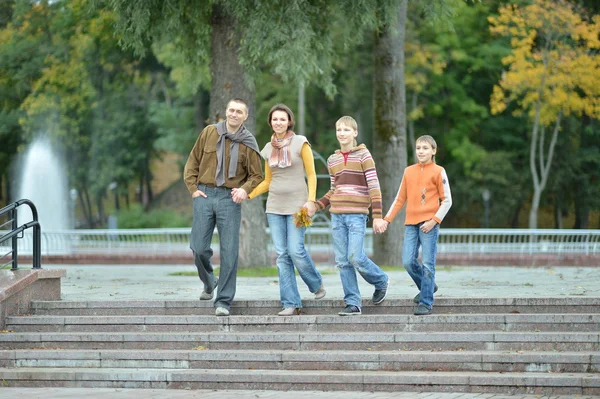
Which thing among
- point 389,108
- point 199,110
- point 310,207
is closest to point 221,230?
point 310,207

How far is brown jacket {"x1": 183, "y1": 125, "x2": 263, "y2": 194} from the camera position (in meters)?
10.0

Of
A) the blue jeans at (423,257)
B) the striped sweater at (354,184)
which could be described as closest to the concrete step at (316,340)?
the blue jeans at (423,257)

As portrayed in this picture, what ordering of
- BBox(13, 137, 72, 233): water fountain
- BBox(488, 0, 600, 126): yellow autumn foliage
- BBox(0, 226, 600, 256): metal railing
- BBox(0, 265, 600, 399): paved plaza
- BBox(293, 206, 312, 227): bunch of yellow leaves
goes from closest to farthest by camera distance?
BBox(0, 265, 600, 399): paved plaza < BBox(293, 206, 312, 227): bunch of yellow leaves < BBox(0, 226, 600, 256): metal railing < BBox(488, 0, 600, 126): yellow autumn foliage < BBox(13, 137, 72, 233): water fountain

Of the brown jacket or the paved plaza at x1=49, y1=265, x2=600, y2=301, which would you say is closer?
the brown jacket

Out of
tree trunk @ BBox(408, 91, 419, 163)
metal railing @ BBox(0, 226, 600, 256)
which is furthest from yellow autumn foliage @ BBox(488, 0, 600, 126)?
metal railing @ BBox(0, 226, 600, 256)

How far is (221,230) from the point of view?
1012 centimetres

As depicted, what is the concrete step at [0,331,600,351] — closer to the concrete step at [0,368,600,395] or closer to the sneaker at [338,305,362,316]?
the sneaker at [338,305,362,316]

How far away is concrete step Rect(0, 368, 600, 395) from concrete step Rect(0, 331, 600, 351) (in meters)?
0.51

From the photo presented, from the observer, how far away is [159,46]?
68.2ft

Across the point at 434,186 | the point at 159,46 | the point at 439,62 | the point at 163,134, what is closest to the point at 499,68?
the point at 439,62

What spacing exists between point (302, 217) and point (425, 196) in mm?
1195

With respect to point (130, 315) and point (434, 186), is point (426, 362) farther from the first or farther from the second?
point (130, 315)

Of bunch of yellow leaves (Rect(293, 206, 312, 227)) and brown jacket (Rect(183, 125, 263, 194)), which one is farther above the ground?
brown jacket (Rect(183, 125, 263, 194))

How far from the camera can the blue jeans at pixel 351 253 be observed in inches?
381
